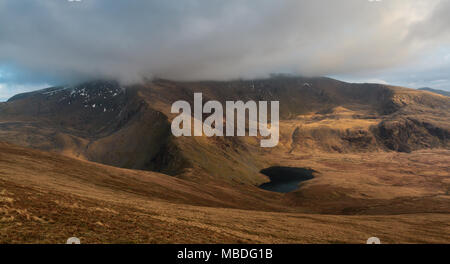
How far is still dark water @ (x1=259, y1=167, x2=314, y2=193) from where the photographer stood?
13950 centimetres

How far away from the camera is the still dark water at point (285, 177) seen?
139500 mm

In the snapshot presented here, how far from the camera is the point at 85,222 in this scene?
66.5 feet

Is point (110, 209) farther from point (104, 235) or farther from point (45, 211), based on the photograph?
point (104, 235)

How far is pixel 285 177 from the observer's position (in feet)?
556
